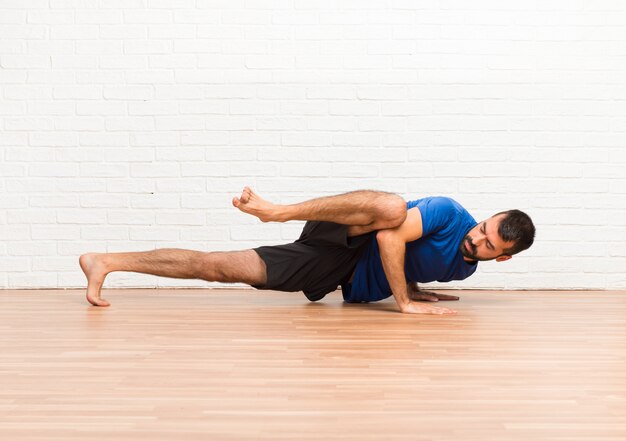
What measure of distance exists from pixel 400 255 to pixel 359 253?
11.8 inches

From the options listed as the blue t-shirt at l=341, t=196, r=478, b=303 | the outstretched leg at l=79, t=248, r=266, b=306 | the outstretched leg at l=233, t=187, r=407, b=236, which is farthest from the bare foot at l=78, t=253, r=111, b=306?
the blue t-shirt at l=341, t=196, r=478, b=303

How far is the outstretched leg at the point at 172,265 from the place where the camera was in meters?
3.81

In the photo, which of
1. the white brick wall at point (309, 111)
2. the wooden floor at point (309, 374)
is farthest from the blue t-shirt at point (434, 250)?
the white brick wall at point (309, 111)

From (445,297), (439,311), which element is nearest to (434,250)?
(439,311)

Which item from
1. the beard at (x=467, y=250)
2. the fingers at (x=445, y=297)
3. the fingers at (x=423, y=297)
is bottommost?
the fingers at (x=445, y=297)

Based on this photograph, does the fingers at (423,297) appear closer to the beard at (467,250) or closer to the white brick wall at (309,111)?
the beard at (467,250)

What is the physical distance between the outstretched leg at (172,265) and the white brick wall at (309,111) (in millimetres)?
784

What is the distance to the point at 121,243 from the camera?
15.1 feet

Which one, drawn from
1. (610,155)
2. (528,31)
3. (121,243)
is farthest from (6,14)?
(610,155)

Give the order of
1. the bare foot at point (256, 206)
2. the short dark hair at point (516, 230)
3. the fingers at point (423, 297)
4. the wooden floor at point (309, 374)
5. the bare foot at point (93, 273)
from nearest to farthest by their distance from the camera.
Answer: the wooden floor at point (309, 374)
the bare foot at point (256, 206)
the short dark hair at point (516, 230)
the bare foot at point (93, 273)
the fingers at point (423, 297)

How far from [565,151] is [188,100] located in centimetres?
225

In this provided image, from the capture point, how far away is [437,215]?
366cm

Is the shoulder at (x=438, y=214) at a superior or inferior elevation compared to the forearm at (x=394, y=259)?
superior

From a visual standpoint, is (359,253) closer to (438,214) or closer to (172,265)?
(438,214)
